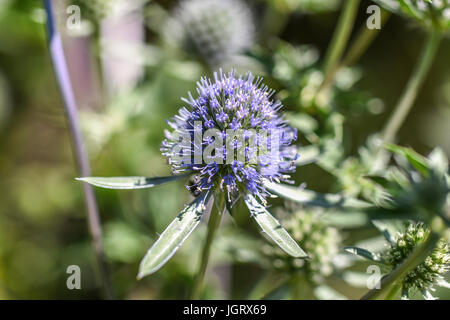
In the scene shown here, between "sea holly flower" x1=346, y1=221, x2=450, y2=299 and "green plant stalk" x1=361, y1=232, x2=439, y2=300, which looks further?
"sea holly flower" x1=346, y1=221, x2=450, y2=299

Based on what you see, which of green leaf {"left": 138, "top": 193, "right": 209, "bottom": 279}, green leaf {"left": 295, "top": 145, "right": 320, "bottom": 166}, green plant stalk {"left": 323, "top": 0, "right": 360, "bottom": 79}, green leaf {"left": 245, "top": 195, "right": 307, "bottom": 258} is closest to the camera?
green leaf {"left": 138, "top": 193, "right": 209, "bottom": 279}

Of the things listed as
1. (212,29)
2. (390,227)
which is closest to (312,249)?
(390,227)

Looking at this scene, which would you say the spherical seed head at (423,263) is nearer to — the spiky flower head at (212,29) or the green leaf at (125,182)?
the green leaf at (125,182)

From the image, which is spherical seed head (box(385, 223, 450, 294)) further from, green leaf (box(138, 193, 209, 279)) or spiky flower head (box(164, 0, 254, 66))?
spiky flower head (box(164, 0, 254, 66))

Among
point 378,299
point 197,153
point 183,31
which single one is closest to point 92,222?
point 197,153

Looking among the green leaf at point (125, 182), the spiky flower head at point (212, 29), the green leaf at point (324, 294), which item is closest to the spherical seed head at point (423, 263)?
the green leaf at point (324, 294)

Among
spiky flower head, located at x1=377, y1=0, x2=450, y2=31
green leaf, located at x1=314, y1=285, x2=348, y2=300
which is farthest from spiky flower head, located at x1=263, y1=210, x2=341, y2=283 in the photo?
spiky flower head, located at x1=377, y1=0, x2=450, y2=31
